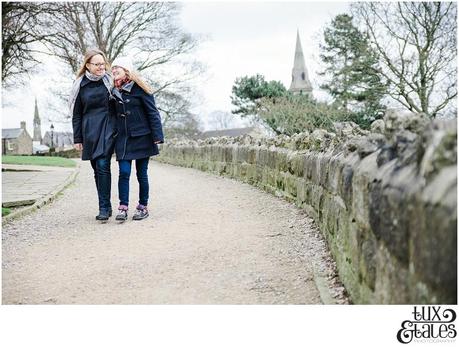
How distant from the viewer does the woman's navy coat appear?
15.7ft

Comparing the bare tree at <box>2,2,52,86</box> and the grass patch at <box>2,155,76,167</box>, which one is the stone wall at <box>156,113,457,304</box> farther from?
the grass patch at <box>2,155,76,167</box>

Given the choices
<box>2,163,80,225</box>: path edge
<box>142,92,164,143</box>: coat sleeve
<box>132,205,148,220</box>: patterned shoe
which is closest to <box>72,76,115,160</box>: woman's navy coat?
<box>142,92,164,143</box>: coat sleeve

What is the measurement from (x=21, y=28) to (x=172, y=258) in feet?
21.0

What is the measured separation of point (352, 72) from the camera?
52.2ft

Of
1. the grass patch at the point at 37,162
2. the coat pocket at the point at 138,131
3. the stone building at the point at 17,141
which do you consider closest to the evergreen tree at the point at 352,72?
the grass patch at the point at 37,162

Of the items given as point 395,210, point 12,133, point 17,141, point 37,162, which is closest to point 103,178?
point 395,210

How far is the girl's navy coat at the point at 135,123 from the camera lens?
4891 mm

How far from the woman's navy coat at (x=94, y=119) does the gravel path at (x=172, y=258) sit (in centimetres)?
72

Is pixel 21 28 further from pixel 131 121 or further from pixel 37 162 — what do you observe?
pixel 37 162

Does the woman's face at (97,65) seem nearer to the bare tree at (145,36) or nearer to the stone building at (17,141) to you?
the bare tree at (145,36)

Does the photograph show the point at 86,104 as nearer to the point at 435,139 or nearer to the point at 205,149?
the point at 435,139

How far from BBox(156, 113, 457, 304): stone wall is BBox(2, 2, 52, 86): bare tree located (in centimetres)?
585

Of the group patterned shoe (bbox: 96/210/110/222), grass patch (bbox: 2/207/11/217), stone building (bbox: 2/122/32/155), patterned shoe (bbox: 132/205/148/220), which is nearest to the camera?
patterned shoe (bbox: 96/210/110/222)

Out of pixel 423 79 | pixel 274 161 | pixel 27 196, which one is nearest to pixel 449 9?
pixel 423 79
